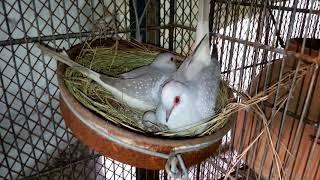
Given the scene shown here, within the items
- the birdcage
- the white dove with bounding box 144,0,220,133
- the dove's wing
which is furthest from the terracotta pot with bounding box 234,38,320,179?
the dove's wing

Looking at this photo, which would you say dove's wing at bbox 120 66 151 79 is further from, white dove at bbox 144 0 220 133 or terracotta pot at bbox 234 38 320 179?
terracotta pot at bbox 234 38 320 179

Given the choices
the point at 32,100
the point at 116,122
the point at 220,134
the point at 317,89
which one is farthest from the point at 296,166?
the point at 32,100

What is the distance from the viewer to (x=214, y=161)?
916 millimetres

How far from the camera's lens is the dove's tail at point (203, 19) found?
0.60 metres

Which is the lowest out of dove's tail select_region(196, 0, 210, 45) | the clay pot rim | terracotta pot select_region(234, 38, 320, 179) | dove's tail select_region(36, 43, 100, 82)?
terracotta pot select_region(234, 38, 320, 179)

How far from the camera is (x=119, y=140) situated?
1.66ft

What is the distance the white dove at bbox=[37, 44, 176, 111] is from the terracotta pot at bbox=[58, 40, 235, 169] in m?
0.06

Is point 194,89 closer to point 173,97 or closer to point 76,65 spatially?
point 173,97

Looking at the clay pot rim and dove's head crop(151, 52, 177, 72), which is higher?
dove's head crop(151, 52, 177, 72)

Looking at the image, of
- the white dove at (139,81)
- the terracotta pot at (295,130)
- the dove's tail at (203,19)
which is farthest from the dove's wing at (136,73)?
the terracotta pot at (295,130)

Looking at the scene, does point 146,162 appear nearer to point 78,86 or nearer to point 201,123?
point 201,123

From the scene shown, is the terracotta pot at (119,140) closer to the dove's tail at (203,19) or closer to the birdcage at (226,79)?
the birdcage at (226,79)

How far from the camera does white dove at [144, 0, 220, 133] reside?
553 mm

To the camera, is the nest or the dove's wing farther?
the dove's wing
